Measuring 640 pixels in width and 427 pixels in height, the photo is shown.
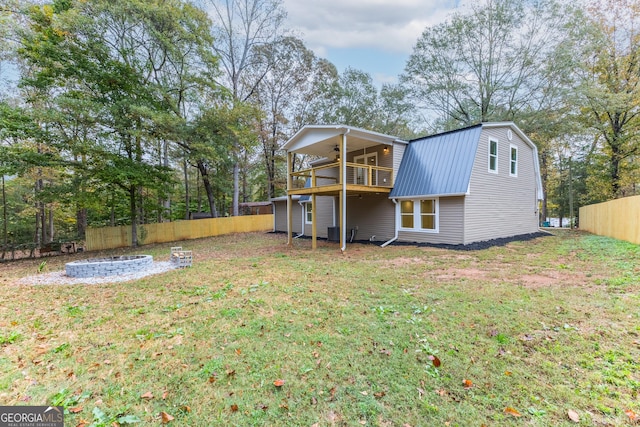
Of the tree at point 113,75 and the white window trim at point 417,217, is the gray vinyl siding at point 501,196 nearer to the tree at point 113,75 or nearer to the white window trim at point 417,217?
the white window trim at point 417,217

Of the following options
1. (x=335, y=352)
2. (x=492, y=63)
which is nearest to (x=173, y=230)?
(x=335, y=352)

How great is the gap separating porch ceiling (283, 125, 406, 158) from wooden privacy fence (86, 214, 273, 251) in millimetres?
9209

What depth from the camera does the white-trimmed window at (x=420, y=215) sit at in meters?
11.3

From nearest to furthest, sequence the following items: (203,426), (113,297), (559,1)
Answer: (203,426), (113,297), (559,1)

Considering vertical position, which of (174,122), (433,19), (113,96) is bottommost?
(174,122)

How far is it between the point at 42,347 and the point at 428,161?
1237cm

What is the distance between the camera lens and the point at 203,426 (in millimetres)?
2115

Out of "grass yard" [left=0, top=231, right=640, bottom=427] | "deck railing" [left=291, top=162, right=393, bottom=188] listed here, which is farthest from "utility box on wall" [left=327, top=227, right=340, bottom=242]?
"grass yard" [left=0, top=231, right=640, bottom=427]

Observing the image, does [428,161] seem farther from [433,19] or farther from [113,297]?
[433,19]

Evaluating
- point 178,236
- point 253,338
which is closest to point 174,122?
point 178,236

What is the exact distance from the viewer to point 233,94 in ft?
59.0

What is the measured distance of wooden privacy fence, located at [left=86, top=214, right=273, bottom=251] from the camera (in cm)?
1412

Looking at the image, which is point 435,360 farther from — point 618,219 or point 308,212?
point 308,212

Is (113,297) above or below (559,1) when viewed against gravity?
below
